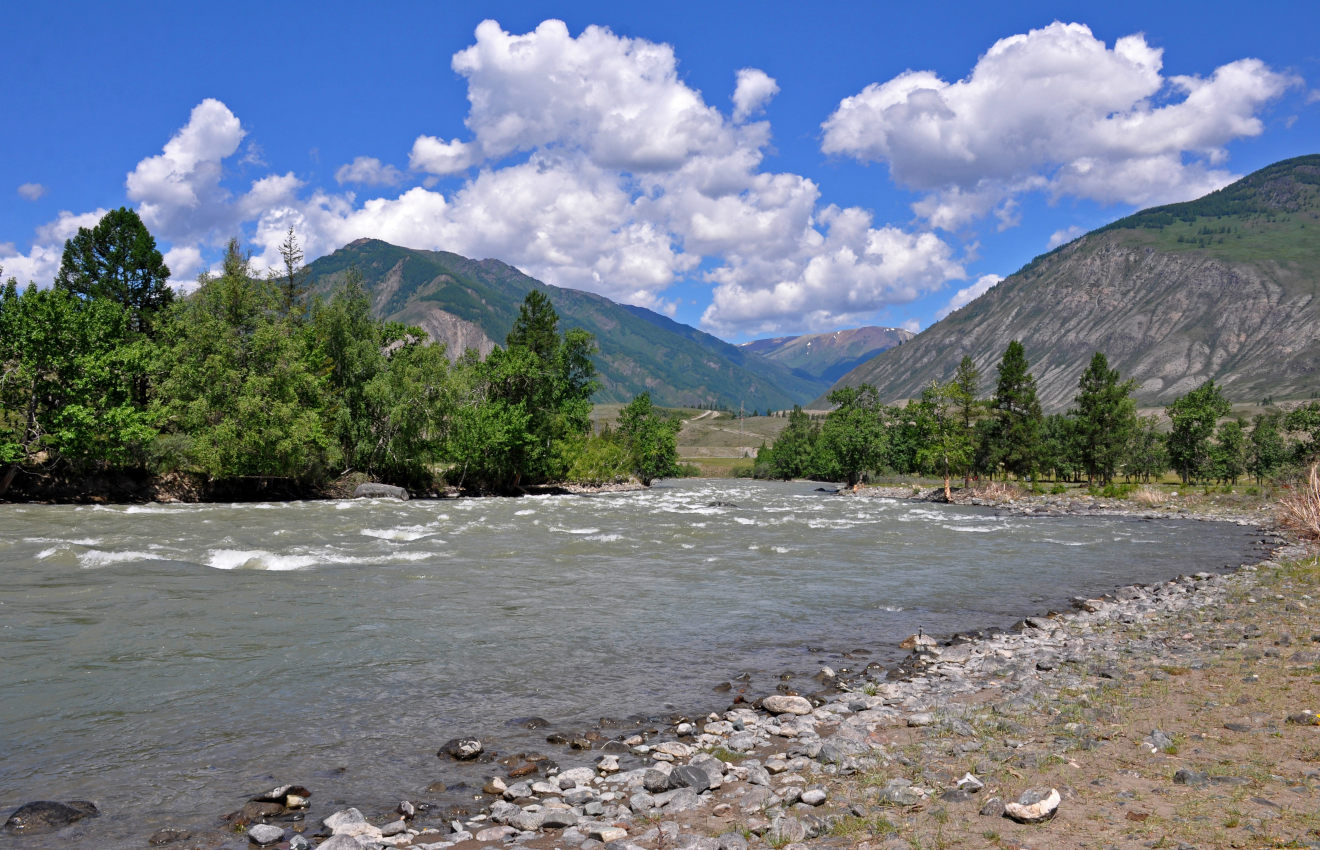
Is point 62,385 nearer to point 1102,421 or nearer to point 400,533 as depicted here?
point 400,533

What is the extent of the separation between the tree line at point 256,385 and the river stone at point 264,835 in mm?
48794

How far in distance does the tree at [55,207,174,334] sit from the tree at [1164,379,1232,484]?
4532 inches

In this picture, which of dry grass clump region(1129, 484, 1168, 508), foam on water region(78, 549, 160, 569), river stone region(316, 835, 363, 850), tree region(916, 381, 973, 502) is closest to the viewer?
river stone region(316, 835, 363, 850)

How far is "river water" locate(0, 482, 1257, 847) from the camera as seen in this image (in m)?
8.88

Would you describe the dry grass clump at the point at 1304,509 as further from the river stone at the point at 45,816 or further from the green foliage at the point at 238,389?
the green foliage at the point at 238,389

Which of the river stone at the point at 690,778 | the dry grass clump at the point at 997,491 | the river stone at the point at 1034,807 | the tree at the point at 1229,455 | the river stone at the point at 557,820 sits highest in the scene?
the river stone at the point at 1034,807

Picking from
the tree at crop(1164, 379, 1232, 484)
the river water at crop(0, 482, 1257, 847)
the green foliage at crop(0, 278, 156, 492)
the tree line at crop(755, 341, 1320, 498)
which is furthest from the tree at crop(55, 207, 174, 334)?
the tree at crop(1164, 379, 1232, 484)

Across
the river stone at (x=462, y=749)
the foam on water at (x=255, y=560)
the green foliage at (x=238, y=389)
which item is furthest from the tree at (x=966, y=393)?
the river stone at (x=462, y=749)

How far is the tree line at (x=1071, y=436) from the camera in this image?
8706 cm

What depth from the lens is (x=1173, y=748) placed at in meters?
8.03

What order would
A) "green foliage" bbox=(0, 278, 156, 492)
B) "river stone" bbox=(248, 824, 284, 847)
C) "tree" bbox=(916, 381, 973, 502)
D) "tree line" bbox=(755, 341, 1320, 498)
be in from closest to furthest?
"river stone" bbox=(248, 824, 284, 847) → "green foliage" bbox=(0, 278, 156, 492) → "tree" bbox=(916, 381, 973, 502) → "tree line" bbox=(755, 341, 1320, 498)

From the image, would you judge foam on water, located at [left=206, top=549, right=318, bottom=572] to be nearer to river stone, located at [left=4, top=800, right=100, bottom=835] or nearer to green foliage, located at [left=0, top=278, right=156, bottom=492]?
river stone, located at [left=4, top=800, right=100, bottom=835]

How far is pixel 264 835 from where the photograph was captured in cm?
680

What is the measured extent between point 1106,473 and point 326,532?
98.3m
